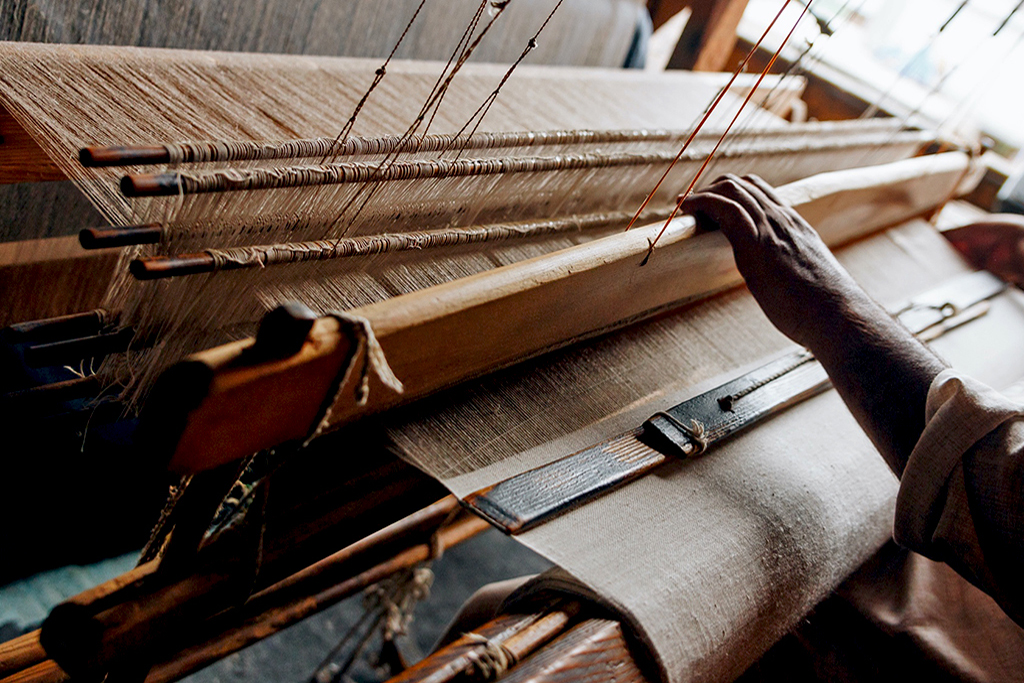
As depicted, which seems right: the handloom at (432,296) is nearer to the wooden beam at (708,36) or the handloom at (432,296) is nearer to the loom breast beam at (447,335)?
the loom breast beam at (447,335)

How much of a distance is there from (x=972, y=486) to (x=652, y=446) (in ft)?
1.52

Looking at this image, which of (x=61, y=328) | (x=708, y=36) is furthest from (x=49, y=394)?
(x=708, y=36)

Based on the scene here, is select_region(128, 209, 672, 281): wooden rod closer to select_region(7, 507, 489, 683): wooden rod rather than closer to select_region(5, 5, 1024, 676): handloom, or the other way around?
select_region(5, 5, 1024, 676): handloom

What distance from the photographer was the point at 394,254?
45.9 inches

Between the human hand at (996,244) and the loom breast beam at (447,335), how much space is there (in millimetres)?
1015

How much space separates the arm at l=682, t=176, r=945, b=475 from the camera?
49.9 inches

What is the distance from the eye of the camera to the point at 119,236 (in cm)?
95

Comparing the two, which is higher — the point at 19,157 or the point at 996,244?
the point at 996,244

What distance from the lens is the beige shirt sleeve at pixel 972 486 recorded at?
1.09m

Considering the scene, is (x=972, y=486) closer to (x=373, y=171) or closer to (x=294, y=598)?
(x=373, y=171)

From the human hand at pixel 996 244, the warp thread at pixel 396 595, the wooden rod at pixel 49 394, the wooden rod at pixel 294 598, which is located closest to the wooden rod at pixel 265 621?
the wooden rod at pixel 294 598

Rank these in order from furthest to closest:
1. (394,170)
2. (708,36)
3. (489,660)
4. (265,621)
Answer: (708,36), (265,621), (394,170), (489,660)

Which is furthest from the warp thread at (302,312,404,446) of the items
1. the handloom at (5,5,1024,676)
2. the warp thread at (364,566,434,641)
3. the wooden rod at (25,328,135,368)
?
the warp thread at (364,566,434,641)

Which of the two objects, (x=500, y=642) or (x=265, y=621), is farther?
(x=265, y=621)
